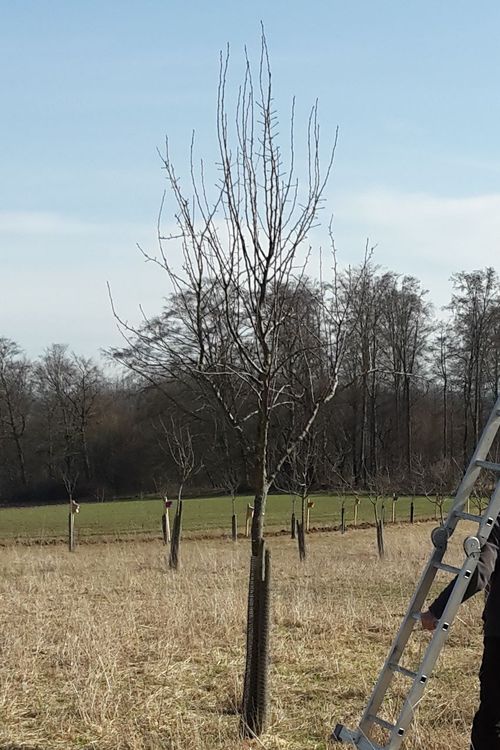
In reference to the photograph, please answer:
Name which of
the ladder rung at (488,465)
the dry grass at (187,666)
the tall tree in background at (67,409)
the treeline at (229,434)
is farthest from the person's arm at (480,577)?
the tall tree in background at (67,409)

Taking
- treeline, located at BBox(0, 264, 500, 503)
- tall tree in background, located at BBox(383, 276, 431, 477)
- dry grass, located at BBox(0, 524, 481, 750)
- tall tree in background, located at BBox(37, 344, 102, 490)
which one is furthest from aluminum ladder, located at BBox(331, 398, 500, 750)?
tall tree in background, located at BBox(37, 344, 102, 490)

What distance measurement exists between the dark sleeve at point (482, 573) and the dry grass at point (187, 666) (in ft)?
4.93

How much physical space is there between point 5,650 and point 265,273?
13.8ft

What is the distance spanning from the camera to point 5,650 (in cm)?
A: 737

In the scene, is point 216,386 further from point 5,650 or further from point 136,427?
point 136,427

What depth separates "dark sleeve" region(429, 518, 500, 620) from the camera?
3.79 meters

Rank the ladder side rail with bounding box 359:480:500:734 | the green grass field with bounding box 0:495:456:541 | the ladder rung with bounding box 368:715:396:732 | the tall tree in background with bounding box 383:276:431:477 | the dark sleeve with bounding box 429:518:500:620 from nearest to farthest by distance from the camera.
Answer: the dark sleeve with bounding box 429:518:500:620 → the ladder rung with bounding box 368:715:396:732 → the ladder side rail with bounding box 359:480:500:734 → the green grass field with bounding box 0:495:456:541 → the tall tree in background with bounding box 383:276:431:477

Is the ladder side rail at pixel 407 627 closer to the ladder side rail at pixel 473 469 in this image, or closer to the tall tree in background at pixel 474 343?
the ladder side rail at pixel 473 469

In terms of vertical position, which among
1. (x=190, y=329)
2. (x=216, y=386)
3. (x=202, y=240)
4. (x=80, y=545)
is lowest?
(x=80, y=545)

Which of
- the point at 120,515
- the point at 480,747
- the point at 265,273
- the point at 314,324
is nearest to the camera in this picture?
the point at 480,747

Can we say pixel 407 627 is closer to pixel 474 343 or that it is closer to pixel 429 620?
pixel 429 620

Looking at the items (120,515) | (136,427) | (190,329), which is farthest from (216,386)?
(136,427)

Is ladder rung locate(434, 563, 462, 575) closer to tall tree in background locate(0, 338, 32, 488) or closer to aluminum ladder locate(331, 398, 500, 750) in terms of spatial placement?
aluminum ladder locate(331, 398, 500, 750)

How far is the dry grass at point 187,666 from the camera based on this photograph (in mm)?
5289
